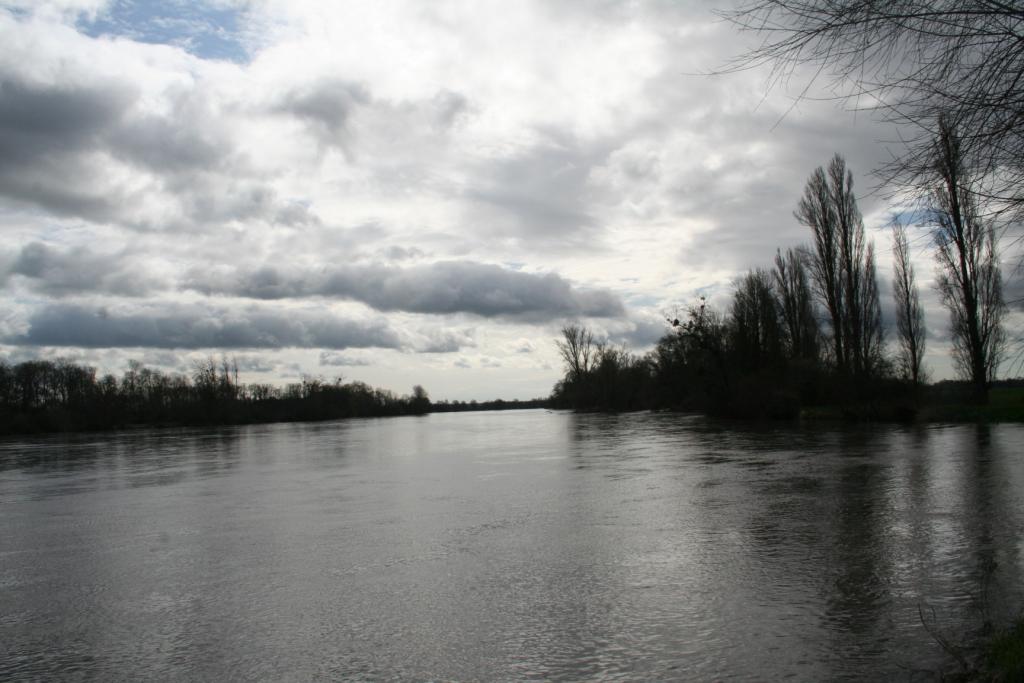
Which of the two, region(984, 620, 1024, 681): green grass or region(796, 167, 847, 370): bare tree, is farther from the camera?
region(796, 167, 847, 370): bare tree

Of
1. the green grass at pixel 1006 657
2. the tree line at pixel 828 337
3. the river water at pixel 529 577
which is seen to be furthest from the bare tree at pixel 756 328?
the green grass at pixel 1006 657

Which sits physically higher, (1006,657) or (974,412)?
(1006,657)

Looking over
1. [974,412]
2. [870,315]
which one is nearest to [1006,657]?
[974,412]

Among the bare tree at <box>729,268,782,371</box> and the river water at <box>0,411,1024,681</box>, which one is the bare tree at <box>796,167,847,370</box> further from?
the river water at <box>0,411,1024,681</box>

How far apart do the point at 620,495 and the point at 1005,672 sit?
1039 centimetres

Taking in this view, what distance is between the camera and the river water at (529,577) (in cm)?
579

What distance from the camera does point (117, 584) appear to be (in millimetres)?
8742

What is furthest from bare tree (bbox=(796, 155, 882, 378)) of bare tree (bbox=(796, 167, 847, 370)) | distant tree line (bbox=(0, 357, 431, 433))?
distant tree line (bbox=(0, 357, 431, 433))

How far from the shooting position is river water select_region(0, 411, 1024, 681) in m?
5.79

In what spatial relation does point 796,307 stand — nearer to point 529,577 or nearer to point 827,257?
point 827,257

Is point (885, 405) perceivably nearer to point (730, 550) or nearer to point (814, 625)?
point (730, 550)

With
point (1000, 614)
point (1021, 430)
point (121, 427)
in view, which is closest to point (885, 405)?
point (1021, 430)

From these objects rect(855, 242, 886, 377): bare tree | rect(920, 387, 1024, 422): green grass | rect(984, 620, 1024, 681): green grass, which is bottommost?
rect(920, 387, 1024, 422): green grass

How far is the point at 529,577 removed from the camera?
823cm
